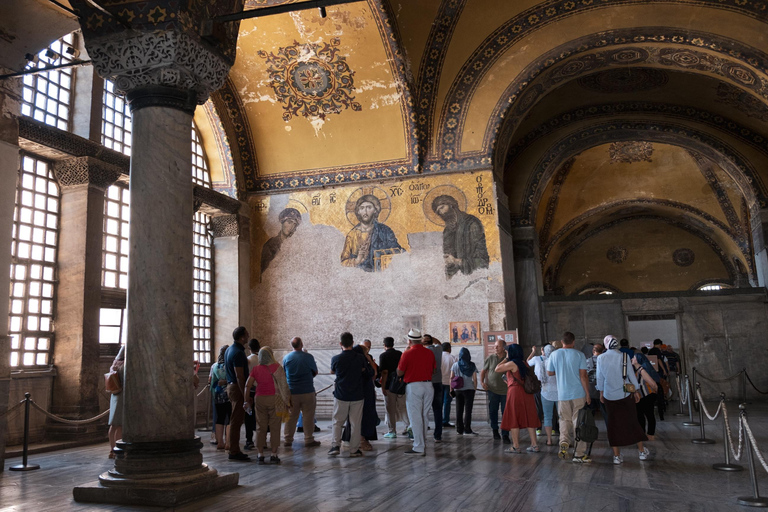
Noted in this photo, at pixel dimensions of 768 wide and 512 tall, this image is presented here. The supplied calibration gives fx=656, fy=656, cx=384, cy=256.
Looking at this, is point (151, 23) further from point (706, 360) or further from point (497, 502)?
point (706, 360)

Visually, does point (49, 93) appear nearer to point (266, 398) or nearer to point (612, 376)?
point (266, 398)

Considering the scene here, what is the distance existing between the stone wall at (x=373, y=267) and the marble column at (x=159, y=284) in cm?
851

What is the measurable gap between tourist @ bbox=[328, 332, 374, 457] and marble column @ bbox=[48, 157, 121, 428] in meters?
4.41

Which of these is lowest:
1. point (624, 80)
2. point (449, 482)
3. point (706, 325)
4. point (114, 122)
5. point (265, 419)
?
point (449, 482)

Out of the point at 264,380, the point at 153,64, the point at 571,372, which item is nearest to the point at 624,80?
the point at 571,372

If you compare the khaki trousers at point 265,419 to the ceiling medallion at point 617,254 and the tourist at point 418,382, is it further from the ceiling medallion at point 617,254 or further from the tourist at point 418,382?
the ceiling medallion at point 617,254

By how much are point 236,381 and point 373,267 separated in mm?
7140

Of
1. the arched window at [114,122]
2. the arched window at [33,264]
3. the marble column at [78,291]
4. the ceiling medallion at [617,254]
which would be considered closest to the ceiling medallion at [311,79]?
the arched window at [114,122]

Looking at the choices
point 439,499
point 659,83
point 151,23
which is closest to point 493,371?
point 439,499

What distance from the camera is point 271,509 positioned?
5395mm

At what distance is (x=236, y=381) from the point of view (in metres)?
8.08

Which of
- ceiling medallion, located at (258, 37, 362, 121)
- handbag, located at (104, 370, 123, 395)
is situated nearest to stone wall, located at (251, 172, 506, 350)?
ceiling medallion, located at (258, 37, 362, 121)

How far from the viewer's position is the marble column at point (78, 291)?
10312 mm

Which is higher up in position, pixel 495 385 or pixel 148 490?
pixel 495 385
